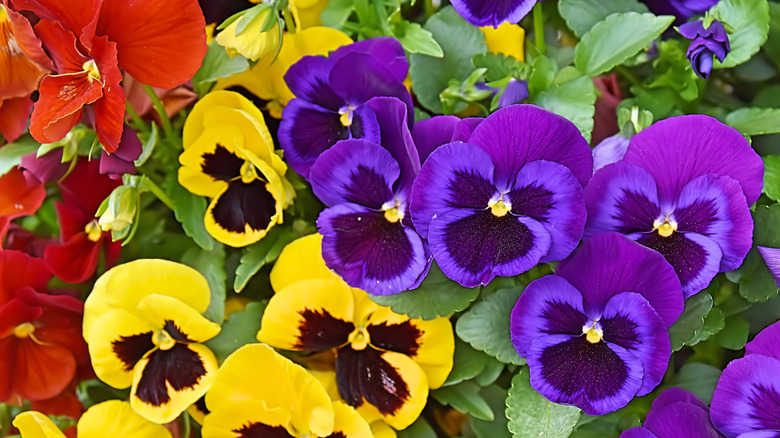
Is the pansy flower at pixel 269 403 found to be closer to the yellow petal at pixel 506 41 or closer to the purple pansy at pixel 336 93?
the purple pansy at pixel 336 93

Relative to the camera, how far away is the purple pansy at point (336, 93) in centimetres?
58

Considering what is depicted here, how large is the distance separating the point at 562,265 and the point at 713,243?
97 millimetres

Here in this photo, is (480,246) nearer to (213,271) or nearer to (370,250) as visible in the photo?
(370,250)

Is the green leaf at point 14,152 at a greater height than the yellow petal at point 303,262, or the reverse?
the green leaf at point 14,152

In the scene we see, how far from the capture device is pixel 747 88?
789 mm

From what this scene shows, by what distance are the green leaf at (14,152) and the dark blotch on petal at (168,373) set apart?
0.21 m

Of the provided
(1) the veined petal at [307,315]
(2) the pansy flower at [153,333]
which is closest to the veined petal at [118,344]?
(2) the pansy flower at [153,333]

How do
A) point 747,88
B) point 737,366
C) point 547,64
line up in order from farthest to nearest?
point 747,88 → point 547,64 → point 737,366

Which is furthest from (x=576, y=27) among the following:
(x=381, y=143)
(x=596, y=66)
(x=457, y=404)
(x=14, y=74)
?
(x=14, y=74)

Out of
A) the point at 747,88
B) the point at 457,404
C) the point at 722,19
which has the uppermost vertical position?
the point at 722,19

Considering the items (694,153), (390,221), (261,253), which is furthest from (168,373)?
(694,153)

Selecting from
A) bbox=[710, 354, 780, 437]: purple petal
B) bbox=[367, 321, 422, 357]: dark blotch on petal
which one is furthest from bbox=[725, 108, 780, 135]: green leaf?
bbox=[367, 321, 422, 357]: dark blotch on petal

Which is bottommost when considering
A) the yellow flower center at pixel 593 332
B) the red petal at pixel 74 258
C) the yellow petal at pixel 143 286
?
the red petal at pixel 74 258

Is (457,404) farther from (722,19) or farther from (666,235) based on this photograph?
(722,19)
